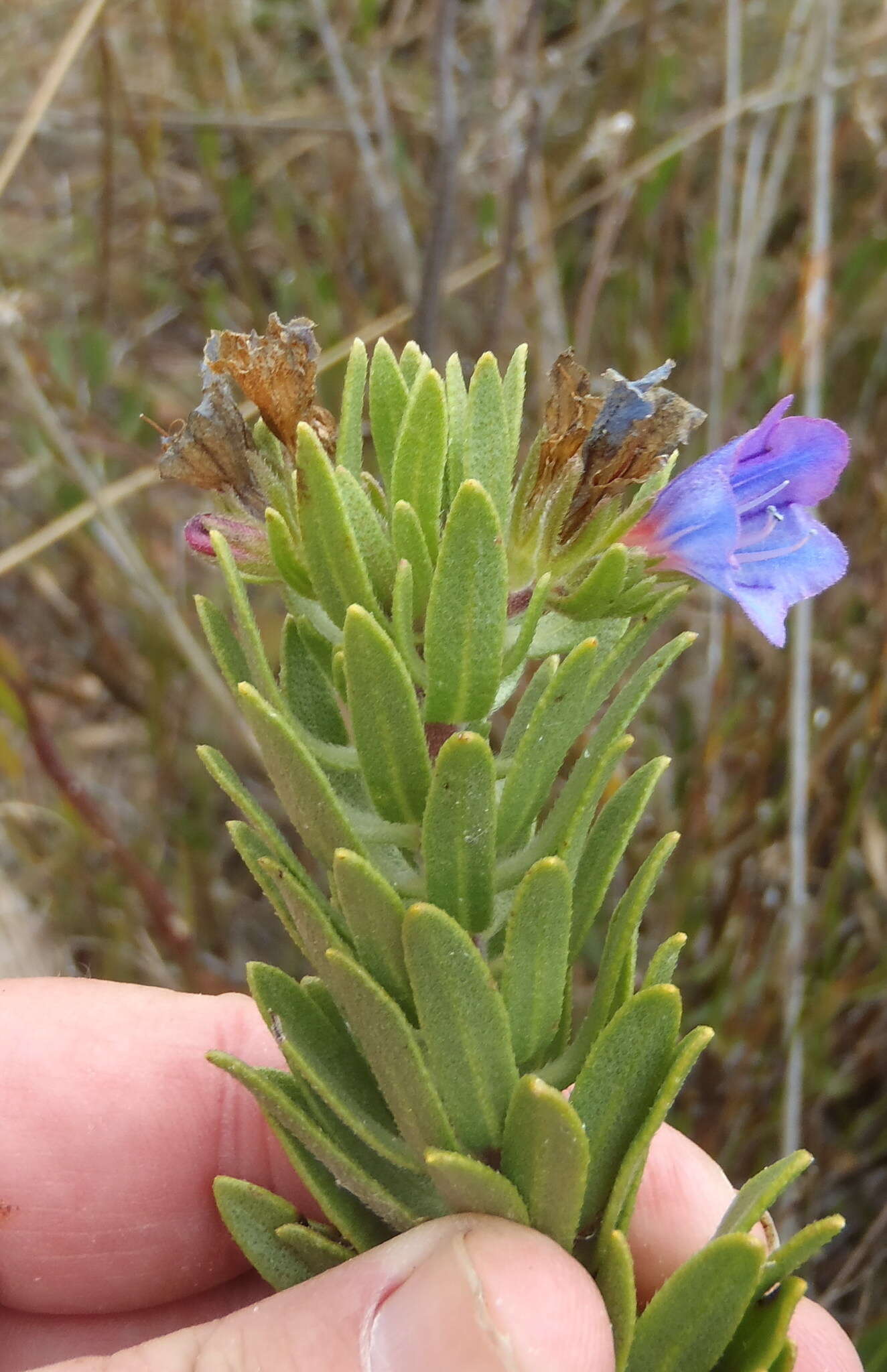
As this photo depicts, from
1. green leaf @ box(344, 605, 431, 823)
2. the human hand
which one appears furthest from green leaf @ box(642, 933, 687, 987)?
the human hand

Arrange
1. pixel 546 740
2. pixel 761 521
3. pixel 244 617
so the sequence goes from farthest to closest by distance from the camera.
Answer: pixel 761 521 < pixel 546 740 < pixel 244 617

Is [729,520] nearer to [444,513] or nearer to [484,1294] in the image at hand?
[444,513]

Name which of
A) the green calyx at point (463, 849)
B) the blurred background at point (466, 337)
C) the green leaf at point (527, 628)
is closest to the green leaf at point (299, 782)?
the green calyx at point (463, 849)

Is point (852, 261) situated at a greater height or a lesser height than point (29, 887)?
greater

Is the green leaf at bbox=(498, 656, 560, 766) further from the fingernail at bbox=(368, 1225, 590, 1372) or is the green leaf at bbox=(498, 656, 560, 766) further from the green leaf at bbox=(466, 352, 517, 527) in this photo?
the fingernail at bbox=(368, 1225, 590, 1372)

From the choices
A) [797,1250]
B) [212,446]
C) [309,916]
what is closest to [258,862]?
[309,916]

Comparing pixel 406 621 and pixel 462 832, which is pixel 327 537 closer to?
pixel 406 621

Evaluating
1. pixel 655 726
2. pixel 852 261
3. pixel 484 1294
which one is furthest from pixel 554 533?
pixel 852 261
